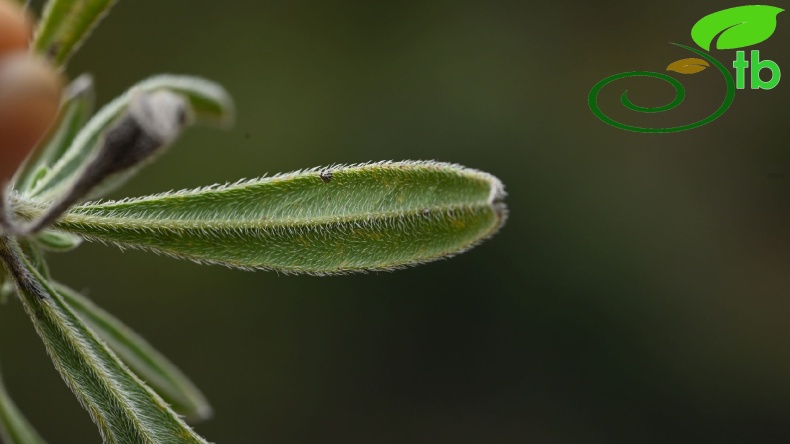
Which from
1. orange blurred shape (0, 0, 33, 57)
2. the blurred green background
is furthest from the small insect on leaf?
orange blurred shape (0, 0, 33, 57)

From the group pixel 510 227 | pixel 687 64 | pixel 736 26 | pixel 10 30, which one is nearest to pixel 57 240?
pixel 10 30

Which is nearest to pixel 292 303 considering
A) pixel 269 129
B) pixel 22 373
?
pixel 269 129

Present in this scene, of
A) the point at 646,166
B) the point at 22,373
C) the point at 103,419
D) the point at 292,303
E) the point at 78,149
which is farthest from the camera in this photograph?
the point at 646,166

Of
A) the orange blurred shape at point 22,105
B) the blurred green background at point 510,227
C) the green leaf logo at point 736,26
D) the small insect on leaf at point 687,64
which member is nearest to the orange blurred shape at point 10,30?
the orange blurred shape at point 22,105

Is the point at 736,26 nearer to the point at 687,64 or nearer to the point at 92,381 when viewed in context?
the point at 687,64

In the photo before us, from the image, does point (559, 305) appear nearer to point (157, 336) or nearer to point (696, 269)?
point (696, 269)

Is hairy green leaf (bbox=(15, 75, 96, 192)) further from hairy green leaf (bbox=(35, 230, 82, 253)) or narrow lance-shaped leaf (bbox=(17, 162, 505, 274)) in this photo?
narrow lance-shaped leaf (bbox=(17, 162, 505, 274))
